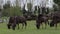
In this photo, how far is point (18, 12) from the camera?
A: 238 ft

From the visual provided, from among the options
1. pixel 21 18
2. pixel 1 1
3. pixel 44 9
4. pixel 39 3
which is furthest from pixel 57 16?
pixel 1 1

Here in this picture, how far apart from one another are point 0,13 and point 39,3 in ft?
53.2

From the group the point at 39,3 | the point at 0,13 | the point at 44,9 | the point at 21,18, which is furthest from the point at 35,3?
the point at 21,18

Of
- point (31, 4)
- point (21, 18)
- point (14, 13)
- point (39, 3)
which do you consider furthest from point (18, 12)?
point (21, 18)

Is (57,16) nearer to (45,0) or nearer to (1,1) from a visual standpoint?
(45,0)

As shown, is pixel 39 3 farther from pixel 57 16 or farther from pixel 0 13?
pixel 57 16

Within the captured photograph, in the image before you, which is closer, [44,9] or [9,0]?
[44,9]

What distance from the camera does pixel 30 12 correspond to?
82062mm

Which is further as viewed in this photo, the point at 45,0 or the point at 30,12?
the point at 30,12

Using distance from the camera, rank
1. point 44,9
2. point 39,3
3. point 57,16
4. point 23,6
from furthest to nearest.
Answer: point 23,6
point 39,3
point 44,9
point 57,16

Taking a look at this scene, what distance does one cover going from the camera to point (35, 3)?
252 ft

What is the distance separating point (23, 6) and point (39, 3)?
724 centimetres

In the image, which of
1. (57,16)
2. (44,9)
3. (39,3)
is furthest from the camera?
(39,3)

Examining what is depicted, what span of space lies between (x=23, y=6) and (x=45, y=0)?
10581 millimetres
